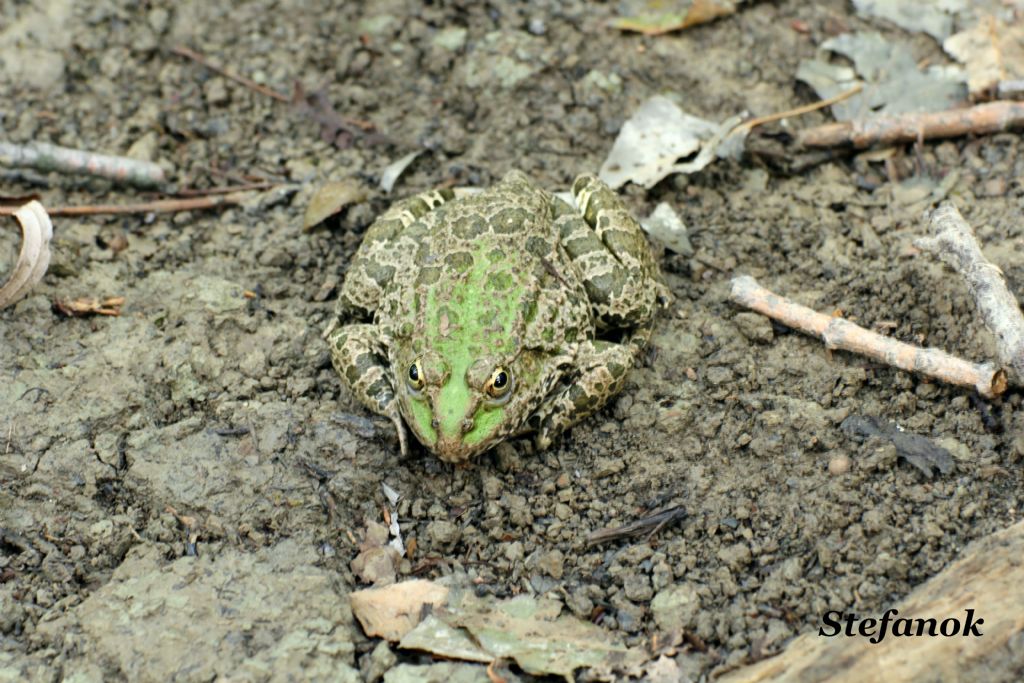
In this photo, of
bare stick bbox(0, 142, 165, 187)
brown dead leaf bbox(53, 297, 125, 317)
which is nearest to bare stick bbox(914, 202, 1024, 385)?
brown dead leaf bbox(53, 297, 125, 317)

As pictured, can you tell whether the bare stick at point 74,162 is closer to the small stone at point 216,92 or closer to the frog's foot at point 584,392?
the small stone at point 216,92

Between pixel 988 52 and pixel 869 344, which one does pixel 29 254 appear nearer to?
pixel 869 344

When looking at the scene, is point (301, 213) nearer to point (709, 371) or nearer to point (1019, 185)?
point (709, 371)

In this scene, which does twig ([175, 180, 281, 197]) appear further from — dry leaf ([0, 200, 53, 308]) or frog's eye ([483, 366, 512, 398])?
frog's eye ([483, 366, 512, 398])

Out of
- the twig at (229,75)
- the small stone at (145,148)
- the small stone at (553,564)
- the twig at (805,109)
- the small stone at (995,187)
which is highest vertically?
the small stone at (995,187)

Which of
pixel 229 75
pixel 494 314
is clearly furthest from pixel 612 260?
pixel 229 75

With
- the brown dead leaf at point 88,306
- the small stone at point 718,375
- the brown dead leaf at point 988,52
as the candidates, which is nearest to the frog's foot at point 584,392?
the small stone at point 718,375
